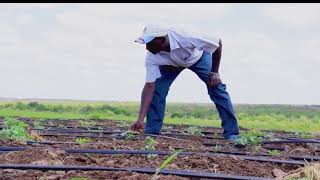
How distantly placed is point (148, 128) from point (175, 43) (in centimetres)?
125

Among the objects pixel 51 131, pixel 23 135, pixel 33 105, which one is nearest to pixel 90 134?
pixel 51 131

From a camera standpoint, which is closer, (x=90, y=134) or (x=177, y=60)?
(x=177, y=60)

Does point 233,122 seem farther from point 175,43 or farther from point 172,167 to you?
point 172,167

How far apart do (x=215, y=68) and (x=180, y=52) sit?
0.44 m

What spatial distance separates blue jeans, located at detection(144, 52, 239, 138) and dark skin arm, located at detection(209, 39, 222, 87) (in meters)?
0.08

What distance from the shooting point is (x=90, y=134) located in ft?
23.9

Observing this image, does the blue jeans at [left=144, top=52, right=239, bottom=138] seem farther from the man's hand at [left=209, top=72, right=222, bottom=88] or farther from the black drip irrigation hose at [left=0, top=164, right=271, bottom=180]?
the black drip irrigation hose at [left=0, top=164, right=271, bottom=180]

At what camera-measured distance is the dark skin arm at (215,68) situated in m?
6.29

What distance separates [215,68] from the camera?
21.1 ft

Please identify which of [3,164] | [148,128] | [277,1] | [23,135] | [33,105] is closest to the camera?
Answer: [3,164]

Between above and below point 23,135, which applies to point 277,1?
above

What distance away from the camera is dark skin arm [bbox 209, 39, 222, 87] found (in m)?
6.29

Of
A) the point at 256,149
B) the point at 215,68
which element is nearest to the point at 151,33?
the point at 215,68


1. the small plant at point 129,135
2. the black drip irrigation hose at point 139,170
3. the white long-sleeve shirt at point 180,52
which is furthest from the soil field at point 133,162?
the white long-sleeve shirt at point 180,52
